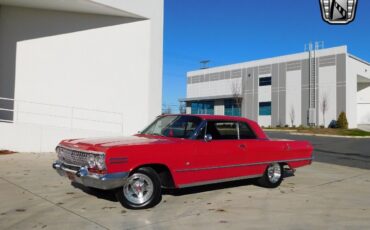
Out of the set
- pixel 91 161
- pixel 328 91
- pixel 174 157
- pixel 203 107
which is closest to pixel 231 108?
pixel 203 107

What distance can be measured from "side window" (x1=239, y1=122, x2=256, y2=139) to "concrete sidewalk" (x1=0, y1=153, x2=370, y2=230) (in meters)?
1.11

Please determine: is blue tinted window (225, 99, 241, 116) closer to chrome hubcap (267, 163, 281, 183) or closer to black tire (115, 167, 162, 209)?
chrome hubcap (267, 163, 281, 183)

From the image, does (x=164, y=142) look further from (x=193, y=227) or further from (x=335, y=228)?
(x=335, y=228)

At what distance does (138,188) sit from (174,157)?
0.79 metres

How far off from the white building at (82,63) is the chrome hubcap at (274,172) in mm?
7967

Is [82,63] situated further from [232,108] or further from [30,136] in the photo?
[232,108]

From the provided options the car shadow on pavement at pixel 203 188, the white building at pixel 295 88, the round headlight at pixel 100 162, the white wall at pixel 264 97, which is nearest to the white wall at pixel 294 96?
the white building at pixel 295 88

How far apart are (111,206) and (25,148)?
7843 millimetres

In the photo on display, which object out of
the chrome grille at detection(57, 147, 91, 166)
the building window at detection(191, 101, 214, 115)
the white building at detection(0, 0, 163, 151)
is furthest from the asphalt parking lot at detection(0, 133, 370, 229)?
the building window at detection(191, 101, 214, 115)

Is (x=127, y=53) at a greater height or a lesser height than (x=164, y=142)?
greater

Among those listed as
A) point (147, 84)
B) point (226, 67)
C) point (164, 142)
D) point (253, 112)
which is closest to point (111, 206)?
point (164, 142)

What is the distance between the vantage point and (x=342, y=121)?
132ft

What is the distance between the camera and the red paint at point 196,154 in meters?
5.71

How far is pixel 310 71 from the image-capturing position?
44781 millimetres
